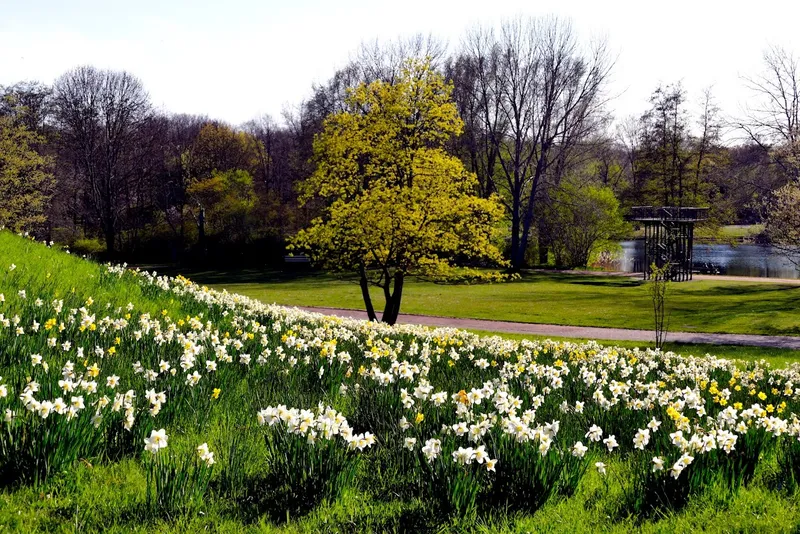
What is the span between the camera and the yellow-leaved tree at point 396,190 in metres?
20.0

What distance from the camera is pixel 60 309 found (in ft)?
25.3

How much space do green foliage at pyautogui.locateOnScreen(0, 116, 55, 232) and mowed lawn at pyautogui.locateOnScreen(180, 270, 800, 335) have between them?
10542 millimetres

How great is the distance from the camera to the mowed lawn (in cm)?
2370

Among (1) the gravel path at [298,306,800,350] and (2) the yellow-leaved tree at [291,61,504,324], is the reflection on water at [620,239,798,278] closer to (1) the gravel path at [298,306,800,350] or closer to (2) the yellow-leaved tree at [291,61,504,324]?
(1) the gravel path at [298,306,800,350]

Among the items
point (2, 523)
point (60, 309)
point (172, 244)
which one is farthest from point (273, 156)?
point (2, 523)

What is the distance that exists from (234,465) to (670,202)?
56.9 meters

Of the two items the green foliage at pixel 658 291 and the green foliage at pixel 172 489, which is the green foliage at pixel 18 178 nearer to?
the green foliage at pixel 658 291

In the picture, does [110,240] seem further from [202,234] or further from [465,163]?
[465,163]

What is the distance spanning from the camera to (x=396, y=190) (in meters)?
20.0

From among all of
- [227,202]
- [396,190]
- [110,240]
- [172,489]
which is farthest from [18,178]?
[172,489]

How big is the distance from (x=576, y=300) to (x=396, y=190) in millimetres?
12976

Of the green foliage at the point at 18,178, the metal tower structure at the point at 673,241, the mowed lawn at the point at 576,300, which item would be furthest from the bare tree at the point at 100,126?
the metal tower structure at the point at 673,241

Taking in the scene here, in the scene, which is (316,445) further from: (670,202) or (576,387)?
(670,202)

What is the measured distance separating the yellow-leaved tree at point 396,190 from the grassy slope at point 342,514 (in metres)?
15.5
